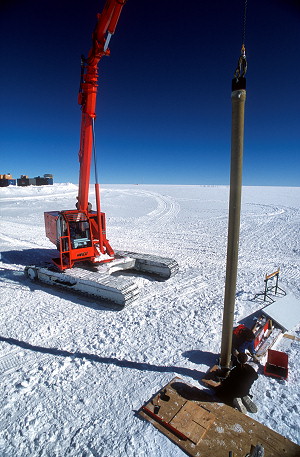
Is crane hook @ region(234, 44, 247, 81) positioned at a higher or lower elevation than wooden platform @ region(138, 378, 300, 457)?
higher

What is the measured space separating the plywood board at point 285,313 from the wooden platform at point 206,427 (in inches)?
104

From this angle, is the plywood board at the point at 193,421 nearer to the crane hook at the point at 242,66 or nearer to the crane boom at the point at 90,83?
the crane hook at the point at 242,66

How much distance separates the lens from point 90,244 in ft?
28.0

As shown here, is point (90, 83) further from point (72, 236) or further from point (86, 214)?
point (72, 236)

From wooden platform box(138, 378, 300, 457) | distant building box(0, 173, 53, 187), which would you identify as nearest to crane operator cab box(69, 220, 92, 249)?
wooden platform box(138, 378, 300, 457)

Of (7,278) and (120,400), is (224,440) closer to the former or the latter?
(120,400)

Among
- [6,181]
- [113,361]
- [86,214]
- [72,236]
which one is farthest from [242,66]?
[6,181]

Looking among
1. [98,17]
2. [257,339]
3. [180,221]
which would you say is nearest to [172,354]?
[257,339]

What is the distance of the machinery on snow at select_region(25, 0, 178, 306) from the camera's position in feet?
21.6

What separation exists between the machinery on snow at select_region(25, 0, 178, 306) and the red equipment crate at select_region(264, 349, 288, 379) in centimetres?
338

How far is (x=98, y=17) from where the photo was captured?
632 cm

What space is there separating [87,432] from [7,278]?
669 cm

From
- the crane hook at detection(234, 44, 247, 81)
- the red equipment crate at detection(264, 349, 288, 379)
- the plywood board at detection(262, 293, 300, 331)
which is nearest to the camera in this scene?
the crane hook at detection(234, 44, 247, 81)

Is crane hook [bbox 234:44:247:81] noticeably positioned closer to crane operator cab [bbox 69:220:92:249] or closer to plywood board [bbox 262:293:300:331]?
plywood board [bbox 262:293:300:331]
